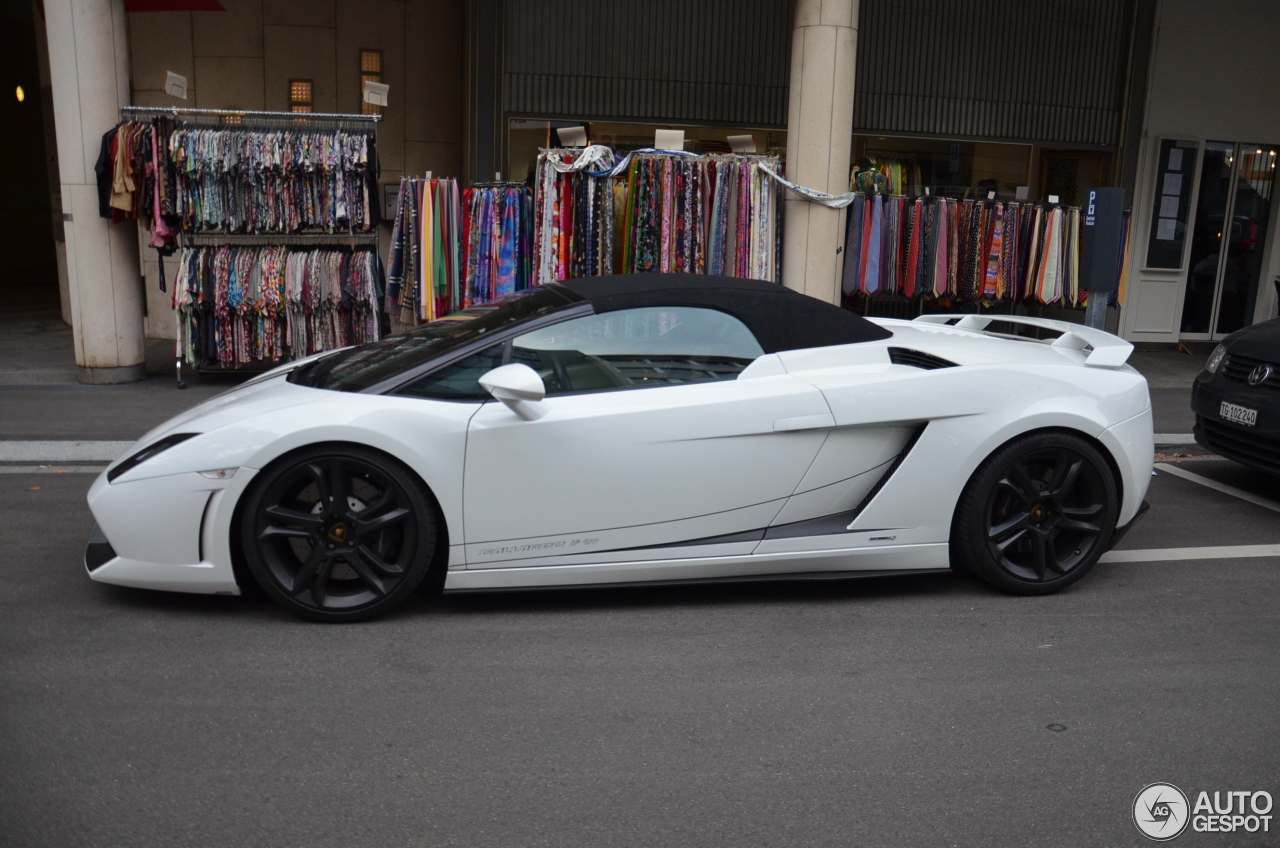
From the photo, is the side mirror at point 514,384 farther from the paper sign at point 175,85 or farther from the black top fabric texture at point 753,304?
the paper sign at point 175,85

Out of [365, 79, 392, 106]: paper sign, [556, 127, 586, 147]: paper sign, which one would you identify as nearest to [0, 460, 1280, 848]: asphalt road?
[556, 127, 586, 147]: paper sign

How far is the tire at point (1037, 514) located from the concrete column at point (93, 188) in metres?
7.24

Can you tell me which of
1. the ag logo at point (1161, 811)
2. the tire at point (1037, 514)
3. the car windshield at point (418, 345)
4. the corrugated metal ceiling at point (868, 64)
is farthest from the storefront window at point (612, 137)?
the ag logo at point (1161, 811)

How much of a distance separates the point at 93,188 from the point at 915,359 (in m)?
7.10

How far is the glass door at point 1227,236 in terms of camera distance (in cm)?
1295

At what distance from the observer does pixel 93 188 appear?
8844 mm

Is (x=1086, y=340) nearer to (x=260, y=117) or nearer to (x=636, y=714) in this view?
(x=636, y=714)

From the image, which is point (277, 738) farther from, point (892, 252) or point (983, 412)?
point (892, 252)

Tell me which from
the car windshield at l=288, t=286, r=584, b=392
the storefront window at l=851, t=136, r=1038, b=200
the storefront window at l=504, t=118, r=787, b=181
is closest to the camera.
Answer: the car windshield at l=288, t=286, r=584, b=392

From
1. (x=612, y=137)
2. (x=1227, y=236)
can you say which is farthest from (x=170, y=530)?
(x=1227, y=236)

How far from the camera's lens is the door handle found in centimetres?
437

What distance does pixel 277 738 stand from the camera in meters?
3.40

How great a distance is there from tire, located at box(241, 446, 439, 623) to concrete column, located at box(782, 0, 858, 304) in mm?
5970

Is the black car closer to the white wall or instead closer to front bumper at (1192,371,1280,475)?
front bumper at (1192,371,1280,475)
